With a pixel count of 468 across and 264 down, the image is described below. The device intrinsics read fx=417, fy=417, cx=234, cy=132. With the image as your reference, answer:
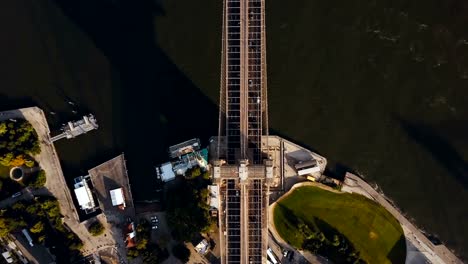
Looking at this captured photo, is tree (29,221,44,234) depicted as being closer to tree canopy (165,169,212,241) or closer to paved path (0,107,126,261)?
paved path (0,107,126,261)

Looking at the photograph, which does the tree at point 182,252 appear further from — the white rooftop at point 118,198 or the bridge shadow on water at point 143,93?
the white rooftop at point 118,198

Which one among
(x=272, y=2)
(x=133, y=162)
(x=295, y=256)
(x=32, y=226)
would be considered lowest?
(x=295, y=256)

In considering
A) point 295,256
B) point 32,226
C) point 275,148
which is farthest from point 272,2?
point 32,226

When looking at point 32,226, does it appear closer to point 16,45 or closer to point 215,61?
point 16,45

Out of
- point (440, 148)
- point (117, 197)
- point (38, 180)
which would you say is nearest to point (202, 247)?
point (117, 197)

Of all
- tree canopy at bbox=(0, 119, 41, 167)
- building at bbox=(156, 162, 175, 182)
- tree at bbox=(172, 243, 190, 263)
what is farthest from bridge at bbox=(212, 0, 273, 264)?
tree canopy at bbox=(0, 119, 41, 167)

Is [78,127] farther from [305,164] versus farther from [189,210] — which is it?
[305,164]
